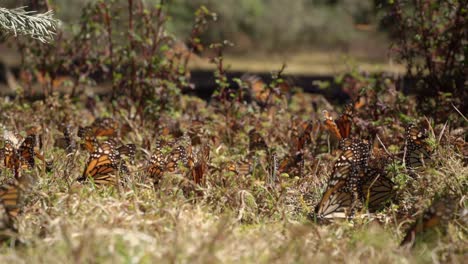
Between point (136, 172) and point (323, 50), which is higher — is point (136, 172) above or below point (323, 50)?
above

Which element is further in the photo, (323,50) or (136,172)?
(323,50)

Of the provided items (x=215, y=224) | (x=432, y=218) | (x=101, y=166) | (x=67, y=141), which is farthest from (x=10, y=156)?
(x=432, y=218)

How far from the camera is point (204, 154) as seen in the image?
3734 mm

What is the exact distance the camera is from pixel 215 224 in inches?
117

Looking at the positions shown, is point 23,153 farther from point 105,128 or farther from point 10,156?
point 105,128

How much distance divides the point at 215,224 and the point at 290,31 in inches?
664

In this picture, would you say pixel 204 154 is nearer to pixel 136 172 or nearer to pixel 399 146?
pixel 136 172

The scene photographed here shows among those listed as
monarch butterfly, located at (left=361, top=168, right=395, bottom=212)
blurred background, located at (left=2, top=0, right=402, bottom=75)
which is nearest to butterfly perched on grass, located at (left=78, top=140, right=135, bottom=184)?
monarch butterfly, located at (left=361, top=168, right=395, bottom=212)

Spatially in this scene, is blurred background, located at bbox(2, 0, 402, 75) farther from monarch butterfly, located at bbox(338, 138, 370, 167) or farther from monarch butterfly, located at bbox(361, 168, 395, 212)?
monarch butterfly, located at bbox(361, 168, 395, 212)

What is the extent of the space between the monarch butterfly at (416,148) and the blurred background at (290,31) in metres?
9.96

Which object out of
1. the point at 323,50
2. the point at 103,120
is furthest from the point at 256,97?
the point at 323,50

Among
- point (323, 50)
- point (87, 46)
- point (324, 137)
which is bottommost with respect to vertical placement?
point (323, 50)

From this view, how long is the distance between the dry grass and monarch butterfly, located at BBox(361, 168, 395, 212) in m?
0.07

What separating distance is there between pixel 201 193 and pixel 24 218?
3.19 ft
